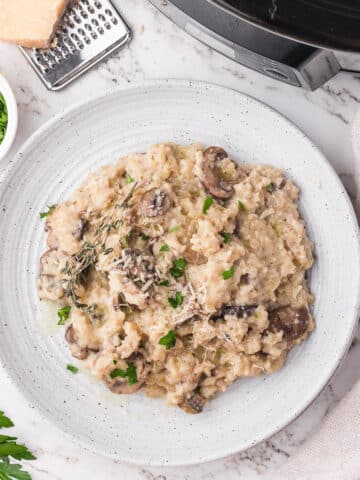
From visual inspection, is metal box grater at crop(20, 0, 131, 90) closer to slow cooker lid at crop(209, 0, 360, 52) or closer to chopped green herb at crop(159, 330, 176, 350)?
chopped green herb at crop(159, 330, 176, 350)

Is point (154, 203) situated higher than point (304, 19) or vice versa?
point (304, 19)

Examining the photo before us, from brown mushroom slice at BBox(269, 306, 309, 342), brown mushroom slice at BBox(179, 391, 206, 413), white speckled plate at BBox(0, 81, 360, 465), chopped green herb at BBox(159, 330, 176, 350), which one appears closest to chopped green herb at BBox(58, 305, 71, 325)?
white speckled plate at BBox(0, 81, 360, 465)

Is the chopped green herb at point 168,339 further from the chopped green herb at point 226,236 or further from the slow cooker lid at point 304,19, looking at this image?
the slow cooker lid at point 304,19

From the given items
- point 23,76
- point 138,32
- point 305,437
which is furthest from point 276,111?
point 305,437

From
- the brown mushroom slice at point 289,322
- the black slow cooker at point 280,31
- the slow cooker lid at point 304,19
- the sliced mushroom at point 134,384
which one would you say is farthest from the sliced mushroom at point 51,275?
the slow cooker lid at point 304,19

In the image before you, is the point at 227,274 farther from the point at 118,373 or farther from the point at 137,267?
the point at 118,373

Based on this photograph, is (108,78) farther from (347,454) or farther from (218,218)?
(347,454)

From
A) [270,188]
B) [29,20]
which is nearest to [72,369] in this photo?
[270,188]
